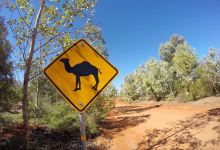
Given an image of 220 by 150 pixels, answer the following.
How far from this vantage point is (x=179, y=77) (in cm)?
3678

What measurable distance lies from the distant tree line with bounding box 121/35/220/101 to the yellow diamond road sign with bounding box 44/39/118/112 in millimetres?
22513

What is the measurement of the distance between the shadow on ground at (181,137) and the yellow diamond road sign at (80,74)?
6971mm

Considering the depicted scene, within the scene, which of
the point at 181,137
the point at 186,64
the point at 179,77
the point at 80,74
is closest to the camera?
the point at 80,74

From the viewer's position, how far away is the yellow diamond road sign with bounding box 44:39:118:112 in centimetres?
320

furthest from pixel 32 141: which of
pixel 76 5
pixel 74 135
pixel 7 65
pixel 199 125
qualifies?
pixel 199 125

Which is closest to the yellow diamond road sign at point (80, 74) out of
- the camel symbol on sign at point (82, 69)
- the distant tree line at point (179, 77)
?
the camel symbol on sign at point (82, 69)

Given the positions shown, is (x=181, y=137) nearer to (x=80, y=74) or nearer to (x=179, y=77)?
(x=80, y=74)

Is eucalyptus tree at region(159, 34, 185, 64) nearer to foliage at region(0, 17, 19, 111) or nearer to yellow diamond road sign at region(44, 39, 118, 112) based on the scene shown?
foliage at region(0, 17, 19, 111)

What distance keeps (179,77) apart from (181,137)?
27.5 metres

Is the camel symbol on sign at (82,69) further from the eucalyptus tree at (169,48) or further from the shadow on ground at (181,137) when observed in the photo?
the eucalyptus tree at (169,48)

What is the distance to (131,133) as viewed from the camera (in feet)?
42.8

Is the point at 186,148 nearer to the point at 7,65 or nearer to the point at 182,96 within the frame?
the point at 7,65

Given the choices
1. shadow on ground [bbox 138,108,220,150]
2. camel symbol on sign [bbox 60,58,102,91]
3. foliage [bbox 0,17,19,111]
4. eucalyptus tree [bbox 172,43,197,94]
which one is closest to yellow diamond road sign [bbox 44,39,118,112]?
camel symbol on sign [bbox 60,58,102,91]

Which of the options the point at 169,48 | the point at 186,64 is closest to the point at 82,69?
the point at 186,64
